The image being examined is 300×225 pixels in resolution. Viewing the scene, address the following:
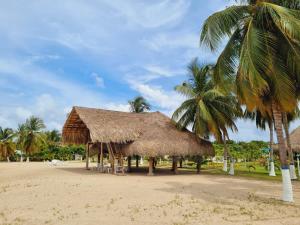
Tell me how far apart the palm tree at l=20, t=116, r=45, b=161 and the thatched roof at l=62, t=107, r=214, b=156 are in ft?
76.6

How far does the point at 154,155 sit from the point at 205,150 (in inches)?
133

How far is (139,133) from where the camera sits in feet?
64.8

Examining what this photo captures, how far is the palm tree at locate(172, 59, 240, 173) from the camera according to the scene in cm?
1933

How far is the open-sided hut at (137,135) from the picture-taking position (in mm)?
18391

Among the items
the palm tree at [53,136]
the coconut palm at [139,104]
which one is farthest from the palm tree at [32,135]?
the coconut palm at [139,104]

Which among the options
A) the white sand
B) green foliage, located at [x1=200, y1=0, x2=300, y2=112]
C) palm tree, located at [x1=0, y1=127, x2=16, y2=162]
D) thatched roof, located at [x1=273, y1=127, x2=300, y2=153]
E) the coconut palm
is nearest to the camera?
the white sand

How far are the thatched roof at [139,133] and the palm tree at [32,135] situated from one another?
23350mm

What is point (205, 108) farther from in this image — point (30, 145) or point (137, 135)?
point (30, 145)

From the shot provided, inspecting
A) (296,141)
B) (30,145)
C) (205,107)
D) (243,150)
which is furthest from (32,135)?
(296,141)

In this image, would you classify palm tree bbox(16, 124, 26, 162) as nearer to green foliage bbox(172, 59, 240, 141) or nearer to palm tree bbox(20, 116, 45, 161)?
palm tree bbox(20, 116, 45, 161)

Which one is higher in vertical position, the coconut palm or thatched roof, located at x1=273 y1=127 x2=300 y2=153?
the coconut palm

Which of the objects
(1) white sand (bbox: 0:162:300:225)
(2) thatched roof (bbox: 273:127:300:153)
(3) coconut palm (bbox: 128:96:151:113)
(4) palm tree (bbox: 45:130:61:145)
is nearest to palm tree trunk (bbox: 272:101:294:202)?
(1) white sand (bbox: 0:162:300:225)

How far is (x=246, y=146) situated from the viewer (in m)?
45.5

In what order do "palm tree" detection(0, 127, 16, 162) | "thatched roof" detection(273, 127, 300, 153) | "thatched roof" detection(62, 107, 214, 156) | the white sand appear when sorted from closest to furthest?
the white sand → "thatched roof" detection(62, 107, 214, 156) → "thatched roof" detection(273, 127, 300, 153) → "palm tree" detection(0, 127, 16, 162)
